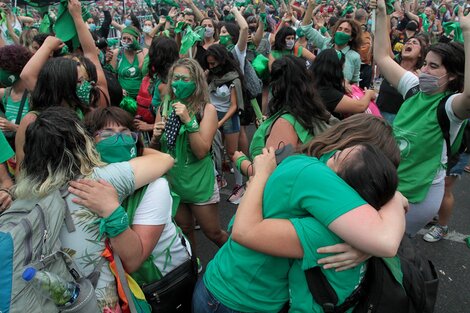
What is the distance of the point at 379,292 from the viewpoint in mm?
1306

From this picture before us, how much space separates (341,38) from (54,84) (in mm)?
3674

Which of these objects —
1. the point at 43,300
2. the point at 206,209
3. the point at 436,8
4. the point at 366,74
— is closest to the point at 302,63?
the point at 206,209

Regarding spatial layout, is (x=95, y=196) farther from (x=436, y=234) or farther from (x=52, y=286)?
(x=436, y=234)

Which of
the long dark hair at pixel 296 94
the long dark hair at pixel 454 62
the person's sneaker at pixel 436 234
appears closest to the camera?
the long dark hair at pixel 296 94

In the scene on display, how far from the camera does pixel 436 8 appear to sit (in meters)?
13.3

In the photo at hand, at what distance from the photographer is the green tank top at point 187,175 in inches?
110

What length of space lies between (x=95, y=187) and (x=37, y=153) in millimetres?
303

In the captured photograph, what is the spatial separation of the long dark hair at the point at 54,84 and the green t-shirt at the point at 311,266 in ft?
6.23

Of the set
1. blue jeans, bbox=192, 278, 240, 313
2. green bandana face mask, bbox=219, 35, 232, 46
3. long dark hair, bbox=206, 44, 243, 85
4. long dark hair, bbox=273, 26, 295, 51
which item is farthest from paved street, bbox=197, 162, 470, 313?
long dark hair, bbox=273, 26, 295, 51

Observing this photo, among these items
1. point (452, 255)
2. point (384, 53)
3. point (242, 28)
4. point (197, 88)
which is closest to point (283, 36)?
point (242, 28)

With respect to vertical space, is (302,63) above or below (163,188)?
above

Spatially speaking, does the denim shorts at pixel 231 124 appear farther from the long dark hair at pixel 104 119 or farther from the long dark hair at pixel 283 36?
the long dark hair at pixel 104 119

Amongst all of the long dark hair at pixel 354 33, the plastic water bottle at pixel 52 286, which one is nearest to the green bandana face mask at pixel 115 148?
the plastic water bottle at pixel 52 286

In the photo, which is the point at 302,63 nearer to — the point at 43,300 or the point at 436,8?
the point at 43,300
